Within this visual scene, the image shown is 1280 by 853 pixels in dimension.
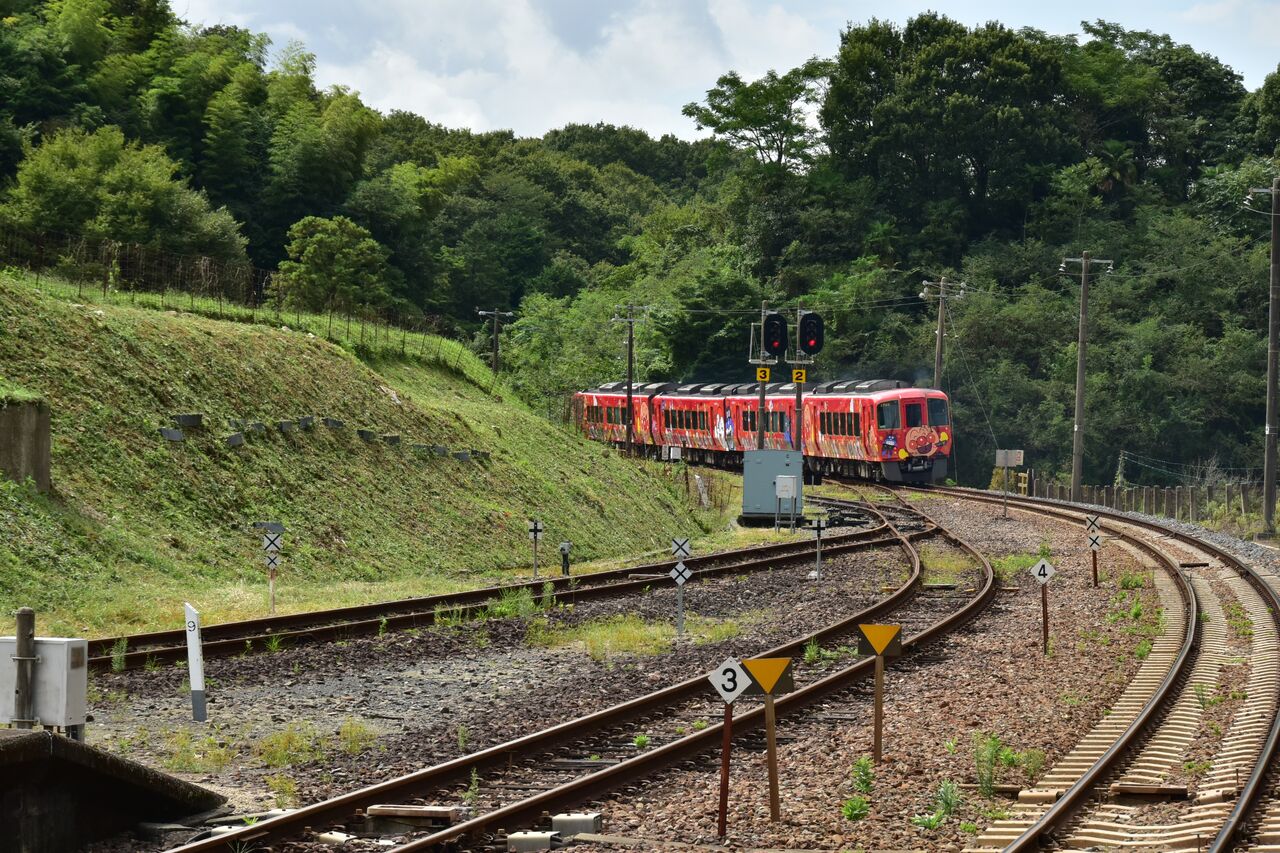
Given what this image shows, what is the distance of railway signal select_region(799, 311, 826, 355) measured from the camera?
1182 inches

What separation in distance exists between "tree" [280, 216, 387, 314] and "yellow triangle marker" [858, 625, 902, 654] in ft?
153

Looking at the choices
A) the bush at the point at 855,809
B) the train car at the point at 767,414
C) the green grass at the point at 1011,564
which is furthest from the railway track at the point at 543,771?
the train car at the point at 767,414

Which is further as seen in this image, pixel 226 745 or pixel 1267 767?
pixel 226 745

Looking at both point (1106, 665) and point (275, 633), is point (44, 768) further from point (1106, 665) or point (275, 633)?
point (1106, 665)

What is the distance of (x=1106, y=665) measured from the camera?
53.1 ft

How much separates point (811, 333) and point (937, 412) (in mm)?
17114

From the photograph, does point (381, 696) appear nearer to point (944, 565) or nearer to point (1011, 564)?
point (944, 565)

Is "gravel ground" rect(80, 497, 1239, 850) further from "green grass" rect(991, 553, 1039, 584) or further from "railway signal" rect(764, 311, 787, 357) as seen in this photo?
"railway signal" rect(764, 311, 787, 357)

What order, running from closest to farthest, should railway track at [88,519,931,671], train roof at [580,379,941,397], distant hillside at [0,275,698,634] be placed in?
railway track at [88,519,931,671] < distant hillside at [0,275,698,634] < train roof at [580,379,941,397]

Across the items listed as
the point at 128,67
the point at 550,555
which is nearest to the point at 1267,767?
the point at 550,555

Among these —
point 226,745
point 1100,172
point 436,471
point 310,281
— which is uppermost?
point 1100,172

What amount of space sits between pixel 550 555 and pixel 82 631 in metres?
13.4

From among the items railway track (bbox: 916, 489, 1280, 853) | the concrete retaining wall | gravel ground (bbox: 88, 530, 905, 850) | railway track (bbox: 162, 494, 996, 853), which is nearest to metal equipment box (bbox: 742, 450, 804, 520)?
gravel ground (bbox: 88, 530, 905, 850)

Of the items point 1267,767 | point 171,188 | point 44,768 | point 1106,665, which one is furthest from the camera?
point 171,188
